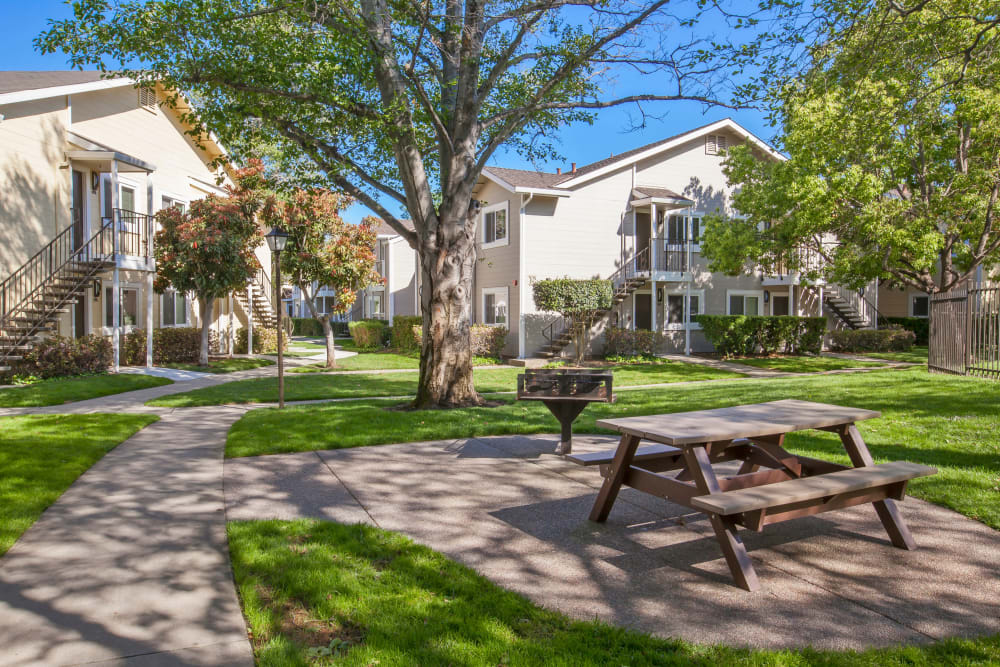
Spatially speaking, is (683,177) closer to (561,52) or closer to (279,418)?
(561,52)

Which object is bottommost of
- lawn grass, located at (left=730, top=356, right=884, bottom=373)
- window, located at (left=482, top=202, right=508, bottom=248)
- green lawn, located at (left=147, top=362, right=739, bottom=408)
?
green lawn, located at (left=147, top=362, right=739, bottom=408)

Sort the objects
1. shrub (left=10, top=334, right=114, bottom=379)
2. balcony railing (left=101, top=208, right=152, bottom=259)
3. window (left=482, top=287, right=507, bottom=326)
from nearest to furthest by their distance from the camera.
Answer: shrub (left=10, top=334, right=114, bottom=379)
balcony railing (left=101, top=208, right=152, bottom=259)
window (left=482, top=287, right=507, bottom=326)

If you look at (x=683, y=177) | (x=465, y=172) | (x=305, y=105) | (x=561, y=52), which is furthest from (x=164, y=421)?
(x=683, y=177)

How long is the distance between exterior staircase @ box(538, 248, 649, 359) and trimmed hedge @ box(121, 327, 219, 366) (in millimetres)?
11069

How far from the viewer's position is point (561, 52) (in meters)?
11.1

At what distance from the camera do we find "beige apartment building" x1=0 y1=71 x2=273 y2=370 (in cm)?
1563

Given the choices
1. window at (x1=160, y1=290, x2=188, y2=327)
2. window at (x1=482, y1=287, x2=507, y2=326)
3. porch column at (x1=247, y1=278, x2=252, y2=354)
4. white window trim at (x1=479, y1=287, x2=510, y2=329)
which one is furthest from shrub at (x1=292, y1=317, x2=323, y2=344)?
window at (x1=482, y1=287, x2=507, y2=326)

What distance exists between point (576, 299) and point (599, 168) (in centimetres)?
535

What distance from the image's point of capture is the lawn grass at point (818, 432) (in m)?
6.22

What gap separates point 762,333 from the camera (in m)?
24.1

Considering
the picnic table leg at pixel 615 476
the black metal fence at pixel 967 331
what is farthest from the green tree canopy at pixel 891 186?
the picnic table leg at pixel 615 476

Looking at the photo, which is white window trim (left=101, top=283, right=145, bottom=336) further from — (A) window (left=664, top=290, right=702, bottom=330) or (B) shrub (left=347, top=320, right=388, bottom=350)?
(A) window (left=664, top=290, right=702, bottom=330)

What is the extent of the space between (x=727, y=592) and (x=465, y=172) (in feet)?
28.4

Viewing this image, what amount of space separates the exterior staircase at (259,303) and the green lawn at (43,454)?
15484mm
